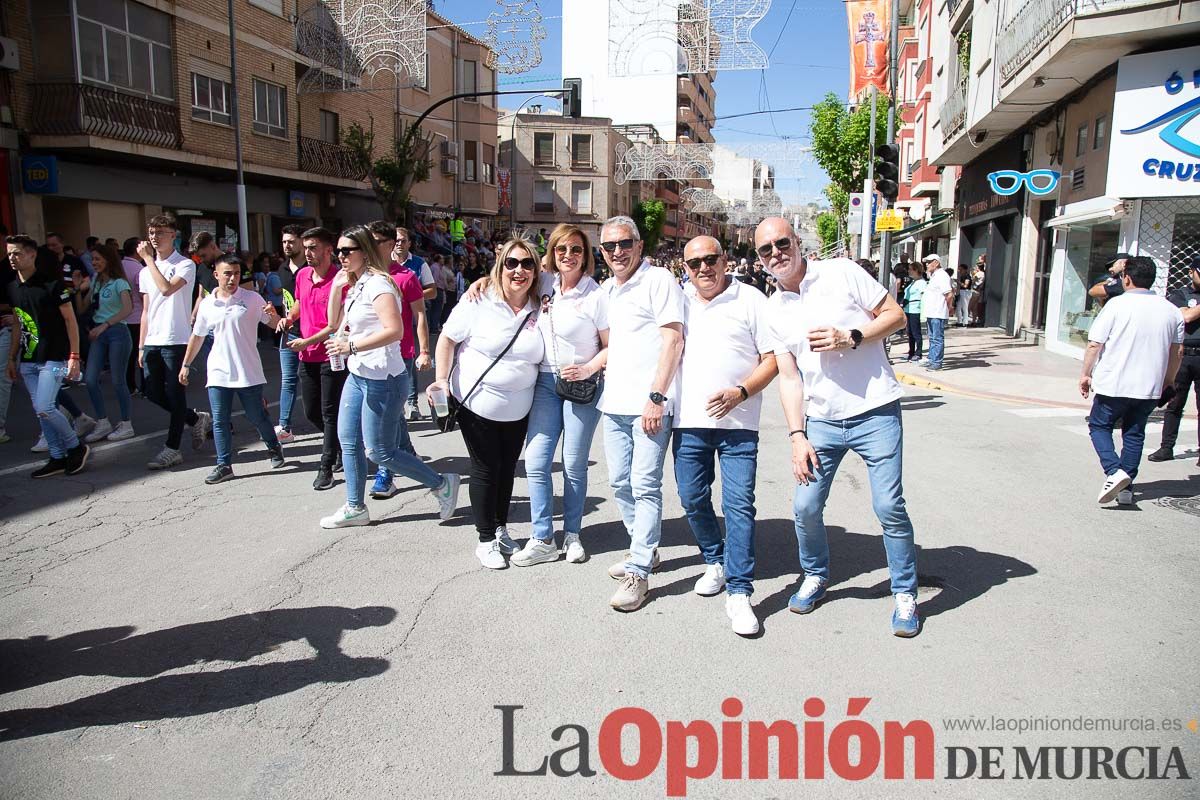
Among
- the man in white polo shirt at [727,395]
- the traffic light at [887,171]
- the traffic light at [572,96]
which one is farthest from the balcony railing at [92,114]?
the man in white polo shirt at [727,395]

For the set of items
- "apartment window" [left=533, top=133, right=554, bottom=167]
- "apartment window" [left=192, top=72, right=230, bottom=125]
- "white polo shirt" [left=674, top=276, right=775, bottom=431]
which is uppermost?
"apartment window" [left=533, top=133, right=554, bottom=167]

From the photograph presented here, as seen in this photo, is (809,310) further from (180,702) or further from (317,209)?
(317,209)

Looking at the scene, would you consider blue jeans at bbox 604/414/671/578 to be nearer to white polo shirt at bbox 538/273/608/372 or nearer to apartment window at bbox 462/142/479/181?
white polo shirt at bbox 538/273/608/372

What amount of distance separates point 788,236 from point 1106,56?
12.4m

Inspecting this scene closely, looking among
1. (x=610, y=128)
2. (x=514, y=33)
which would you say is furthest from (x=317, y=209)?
(x=610, y=128)

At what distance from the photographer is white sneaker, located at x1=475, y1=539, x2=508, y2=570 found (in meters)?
4.70

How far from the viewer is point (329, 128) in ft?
89.2

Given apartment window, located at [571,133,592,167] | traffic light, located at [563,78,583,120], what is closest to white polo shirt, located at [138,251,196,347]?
traffic light, located at [563,78,583,120]

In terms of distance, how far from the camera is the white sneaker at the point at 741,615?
384cm

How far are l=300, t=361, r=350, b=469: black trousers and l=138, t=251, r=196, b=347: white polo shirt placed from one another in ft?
3.91

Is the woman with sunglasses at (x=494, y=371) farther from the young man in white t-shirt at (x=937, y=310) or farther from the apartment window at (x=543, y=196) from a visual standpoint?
the apartment window at (x=543, y=196)

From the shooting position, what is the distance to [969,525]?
5.57m

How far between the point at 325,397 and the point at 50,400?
2.28m

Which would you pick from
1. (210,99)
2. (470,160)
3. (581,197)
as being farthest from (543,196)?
(210,99)
